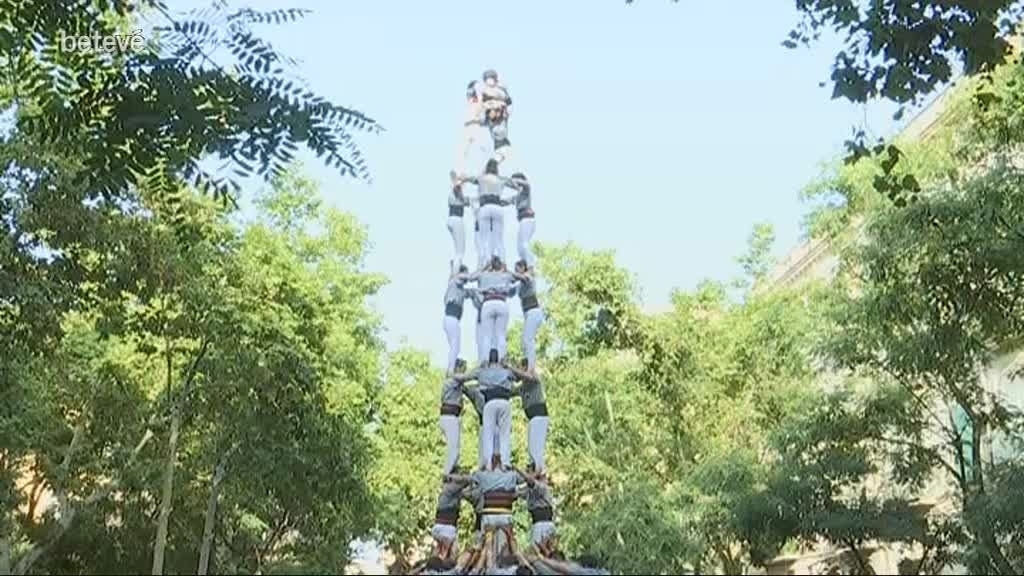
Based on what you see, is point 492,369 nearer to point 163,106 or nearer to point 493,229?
point 493,229

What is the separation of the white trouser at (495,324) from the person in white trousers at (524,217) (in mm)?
603

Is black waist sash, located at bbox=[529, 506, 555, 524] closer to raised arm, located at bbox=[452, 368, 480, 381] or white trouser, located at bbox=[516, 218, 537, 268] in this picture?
raised arm, located at bbox=[452, 368, 480, 381]

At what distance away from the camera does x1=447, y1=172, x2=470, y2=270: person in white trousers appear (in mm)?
13414

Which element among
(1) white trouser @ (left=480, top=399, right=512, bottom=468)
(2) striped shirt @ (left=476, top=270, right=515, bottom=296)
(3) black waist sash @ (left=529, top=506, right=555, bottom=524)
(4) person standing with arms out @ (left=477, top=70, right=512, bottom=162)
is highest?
(4) person standing with arms out @ (left=477, top=70, right=512, bottom=162)

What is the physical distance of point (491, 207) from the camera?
13562mm

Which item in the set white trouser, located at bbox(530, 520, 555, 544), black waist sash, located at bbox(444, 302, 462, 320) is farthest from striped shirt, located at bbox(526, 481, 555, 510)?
black waist sash, located at bbox(444, 302, 462, 320)

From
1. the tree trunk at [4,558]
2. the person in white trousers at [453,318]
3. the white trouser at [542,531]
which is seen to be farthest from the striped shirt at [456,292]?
the tree trunk at [4,558]

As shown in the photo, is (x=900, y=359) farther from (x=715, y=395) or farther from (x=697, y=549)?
(x=715, y=395)

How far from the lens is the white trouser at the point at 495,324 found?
12875 mm

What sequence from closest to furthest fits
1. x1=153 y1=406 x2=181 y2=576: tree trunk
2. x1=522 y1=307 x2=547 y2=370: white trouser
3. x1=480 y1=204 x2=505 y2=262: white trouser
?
1. x1=522 y1=307 x2=547 y2=370: white trouser
2. x1=480 y1=204 x2=505 y2=262: white trouser
3. x1=153 y1=406 x2=181 y2=576: tree trunk

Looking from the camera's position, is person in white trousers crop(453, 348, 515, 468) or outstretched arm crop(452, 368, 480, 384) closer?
person in white trousers crop(453, 348, 515, 468)

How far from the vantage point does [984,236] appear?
13797 mm

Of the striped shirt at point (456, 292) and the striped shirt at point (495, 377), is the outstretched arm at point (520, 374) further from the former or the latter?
the striped shirt at point (456, 292)

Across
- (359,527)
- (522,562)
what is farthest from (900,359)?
(359,527)
